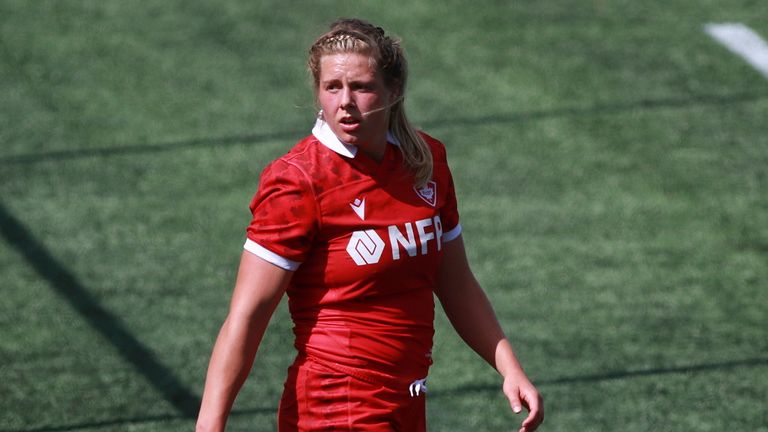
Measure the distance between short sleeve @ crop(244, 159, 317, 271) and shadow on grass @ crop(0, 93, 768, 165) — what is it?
17.2 ft

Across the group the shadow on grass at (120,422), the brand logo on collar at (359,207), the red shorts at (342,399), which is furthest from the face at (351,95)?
the shadow on grass at (120,422)

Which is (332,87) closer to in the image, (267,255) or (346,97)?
(346,97)

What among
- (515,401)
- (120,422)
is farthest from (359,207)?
(120,422)

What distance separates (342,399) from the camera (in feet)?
11.3

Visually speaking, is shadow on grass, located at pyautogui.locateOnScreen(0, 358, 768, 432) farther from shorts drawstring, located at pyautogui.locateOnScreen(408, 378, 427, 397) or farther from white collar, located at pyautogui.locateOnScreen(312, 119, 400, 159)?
white collar, located at pyautogui.locateOnScreen(312, 119, 400, 159)

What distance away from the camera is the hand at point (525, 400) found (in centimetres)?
344

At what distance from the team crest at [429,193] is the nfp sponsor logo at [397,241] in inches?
1.8

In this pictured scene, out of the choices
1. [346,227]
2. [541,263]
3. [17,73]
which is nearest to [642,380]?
[541,263]

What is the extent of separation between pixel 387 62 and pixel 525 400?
905 millimetres

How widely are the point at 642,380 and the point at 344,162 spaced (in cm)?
309

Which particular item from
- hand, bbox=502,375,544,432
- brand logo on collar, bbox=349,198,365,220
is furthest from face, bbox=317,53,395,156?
hand, bbox=502,375,544,432

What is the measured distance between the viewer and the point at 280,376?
611cm

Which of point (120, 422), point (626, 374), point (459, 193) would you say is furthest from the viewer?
point (459, 193)

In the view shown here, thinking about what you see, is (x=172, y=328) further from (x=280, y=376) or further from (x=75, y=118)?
(x=75, y=118)
